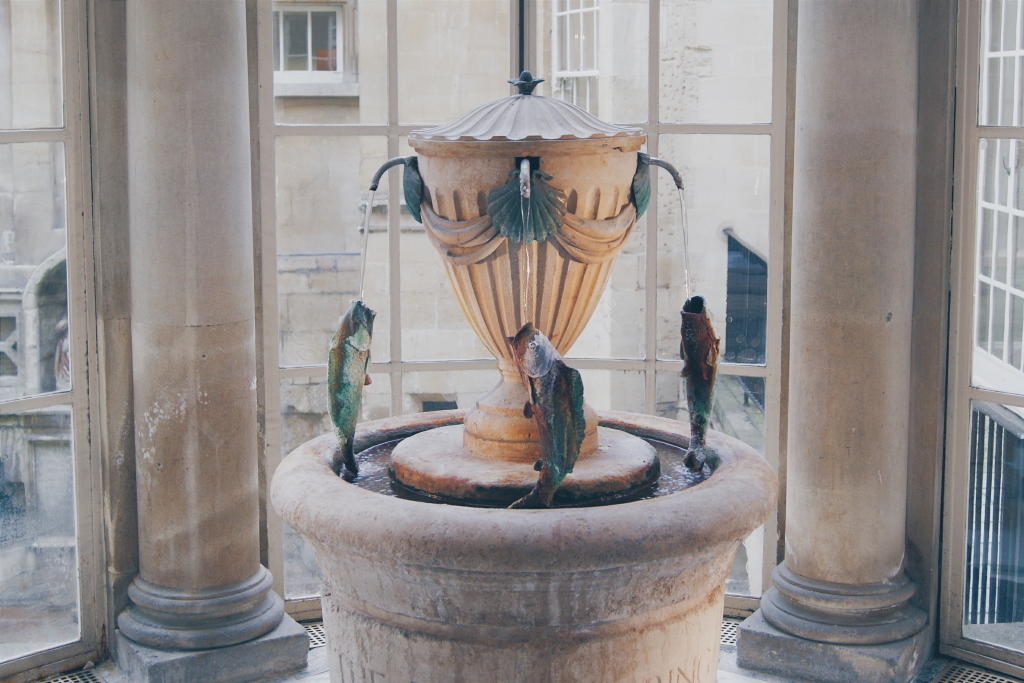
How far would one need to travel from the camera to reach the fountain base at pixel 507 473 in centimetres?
306

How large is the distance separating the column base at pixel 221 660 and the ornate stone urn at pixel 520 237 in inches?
68.6

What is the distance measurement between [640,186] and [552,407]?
2.55 feet

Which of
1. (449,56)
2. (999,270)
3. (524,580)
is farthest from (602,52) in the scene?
(524,580)

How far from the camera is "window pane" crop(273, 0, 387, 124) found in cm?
526

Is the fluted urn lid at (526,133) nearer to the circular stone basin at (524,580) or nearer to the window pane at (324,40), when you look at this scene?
the circular stone basin at (524,580)

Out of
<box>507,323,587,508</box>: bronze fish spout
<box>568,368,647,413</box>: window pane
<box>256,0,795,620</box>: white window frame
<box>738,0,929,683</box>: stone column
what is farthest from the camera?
<box>568,368,647,413</box>: window pane

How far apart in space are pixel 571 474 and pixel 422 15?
2838 mm

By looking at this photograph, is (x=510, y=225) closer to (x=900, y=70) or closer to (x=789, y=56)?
(x=900, y=70)

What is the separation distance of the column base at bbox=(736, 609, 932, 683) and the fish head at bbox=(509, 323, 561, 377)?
93.7 inches

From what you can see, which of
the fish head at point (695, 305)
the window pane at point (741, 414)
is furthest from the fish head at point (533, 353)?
the window pane at point (741, 414)

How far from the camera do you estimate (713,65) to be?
17.3 feet

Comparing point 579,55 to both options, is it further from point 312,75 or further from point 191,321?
point 191,321

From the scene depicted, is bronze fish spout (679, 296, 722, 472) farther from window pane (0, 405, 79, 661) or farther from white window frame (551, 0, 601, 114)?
window pane (0, 405, 79, 661)

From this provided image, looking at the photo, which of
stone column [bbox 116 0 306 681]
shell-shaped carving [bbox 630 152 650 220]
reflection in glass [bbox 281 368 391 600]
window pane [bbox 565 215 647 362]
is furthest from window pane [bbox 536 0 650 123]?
shell-shaped carving [bbox 630 152 650 220]
